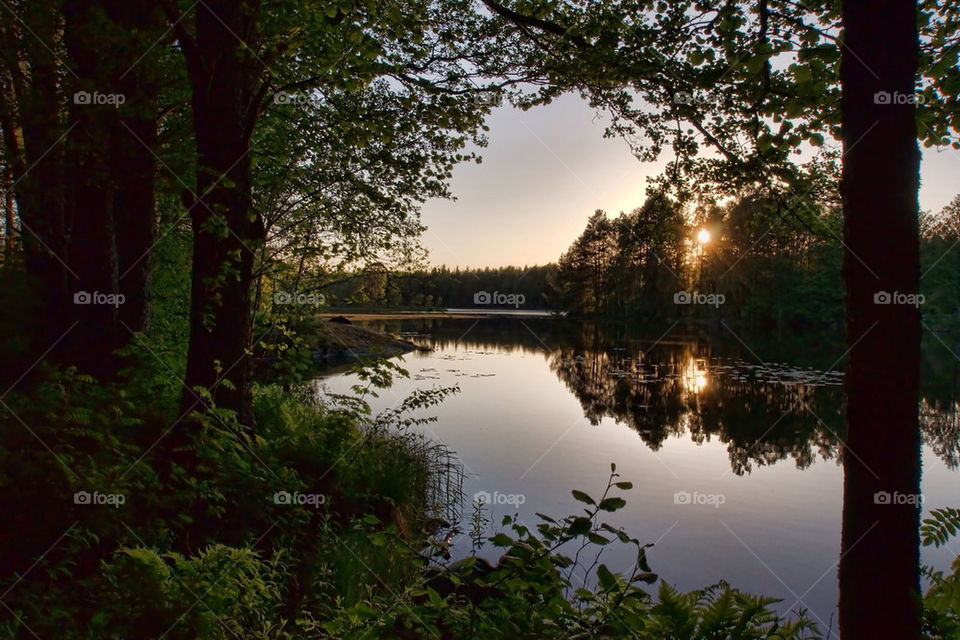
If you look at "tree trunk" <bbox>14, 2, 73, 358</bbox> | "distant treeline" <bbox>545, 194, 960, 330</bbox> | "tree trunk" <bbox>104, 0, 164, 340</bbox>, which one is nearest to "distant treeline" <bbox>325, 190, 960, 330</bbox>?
"distant treeline" <bbox>545, 194, 960, 330</bbox>

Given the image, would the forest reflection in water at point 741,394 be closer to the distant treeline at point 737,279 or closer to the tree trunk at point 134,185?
the distant treeline at point 737,279

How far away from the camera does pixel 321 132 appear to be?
7.98 m

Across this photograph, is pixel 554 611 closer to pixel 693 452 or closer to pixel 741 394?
pixel 693 452

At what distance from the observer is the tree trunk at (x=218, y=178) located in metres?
5.64

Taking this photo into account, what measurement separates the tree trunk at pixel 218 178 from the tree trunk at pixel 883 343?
16.9 ft

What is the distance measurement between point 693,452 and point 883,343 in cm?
1394

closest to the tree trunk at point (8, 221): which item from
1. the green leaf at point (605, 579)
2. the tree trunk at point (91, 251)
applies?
the tree trunk at point (91, 251)

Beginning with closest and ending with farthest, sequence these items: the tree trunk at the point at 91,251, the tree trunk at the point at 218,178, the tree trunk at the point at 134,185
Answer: the tree trunk at the point at 218,178 < the tree trunk at the point at 91,251 < the tree trunk at the point at 134,185

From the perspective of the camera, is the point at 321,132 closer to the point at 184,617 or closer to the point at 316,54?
the point at 316,54

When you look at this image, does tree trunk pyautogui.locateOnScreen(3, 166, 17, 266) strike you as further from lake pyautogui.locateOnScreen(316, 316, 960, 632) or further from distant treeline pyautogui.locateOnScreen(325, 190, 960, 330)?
distant treeline pyautogui.locateOnScreen(325, 190, 960, 330)

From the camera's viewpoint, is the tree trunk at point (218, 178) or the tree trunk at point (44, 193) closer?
the tree trunk at point (218, 178)

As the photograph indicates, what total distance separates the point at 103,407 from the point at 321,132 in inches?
187

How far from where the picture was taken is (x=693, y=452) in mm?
15227

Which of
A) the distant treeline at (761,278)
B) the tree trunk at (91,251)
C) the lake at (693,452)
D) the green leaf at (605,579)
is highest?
the distant treeline at (761,278)
